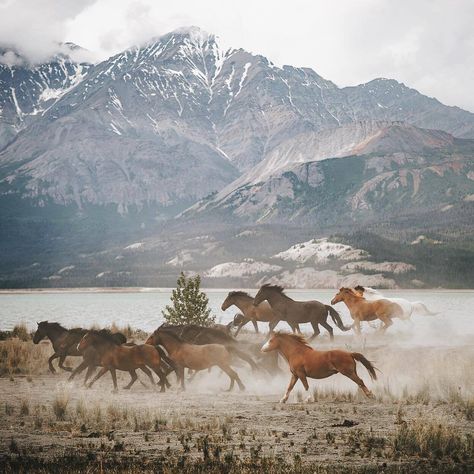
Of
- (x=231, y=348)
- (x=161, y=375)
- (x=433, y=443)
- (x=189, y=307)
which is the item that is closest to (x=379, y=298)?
(x=189, y=307)

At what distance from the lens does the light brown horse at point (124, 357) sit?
2109cm

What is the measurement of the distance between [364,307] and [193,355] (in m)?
12.0

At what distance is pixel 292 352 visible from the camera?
18.5 meters

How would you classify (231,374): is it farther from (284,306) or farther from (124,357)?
(284,306)

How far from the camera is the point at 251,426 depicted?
15.2 metres

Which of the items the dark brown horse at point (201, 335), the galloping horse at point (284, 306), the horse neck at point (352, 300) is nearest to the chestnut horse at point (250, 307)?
the galloping horse at point (284, 306)

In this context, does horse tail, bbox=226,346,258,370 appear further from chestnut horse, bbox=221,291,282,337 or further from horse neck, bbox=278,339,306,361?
chestnut horse, bbox=221,291,282,337

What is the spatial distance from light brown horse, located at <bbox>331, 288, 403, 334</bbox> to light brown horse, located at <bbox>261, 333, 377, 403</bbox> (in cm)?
1152

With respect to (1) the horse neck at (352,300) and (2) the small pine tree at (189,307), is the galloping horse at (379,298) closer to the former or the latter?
(1) the horse neck at (352,300)

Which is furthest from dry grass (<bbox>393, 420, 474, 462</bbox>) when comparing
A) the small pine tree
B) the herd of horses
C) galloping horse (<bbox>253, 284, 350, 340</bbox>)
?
the small pine tree

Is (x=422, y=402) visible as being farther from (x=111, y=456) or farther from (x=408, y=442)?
(x=111, y=456)

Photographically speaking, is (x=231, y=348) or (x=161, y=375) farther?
(x=231, y=348)

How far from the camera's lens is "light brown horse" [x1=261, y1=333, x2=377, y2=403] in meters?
17.8

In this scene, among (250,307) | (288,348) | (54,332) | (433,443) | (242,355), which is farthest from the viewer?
(250,307)
